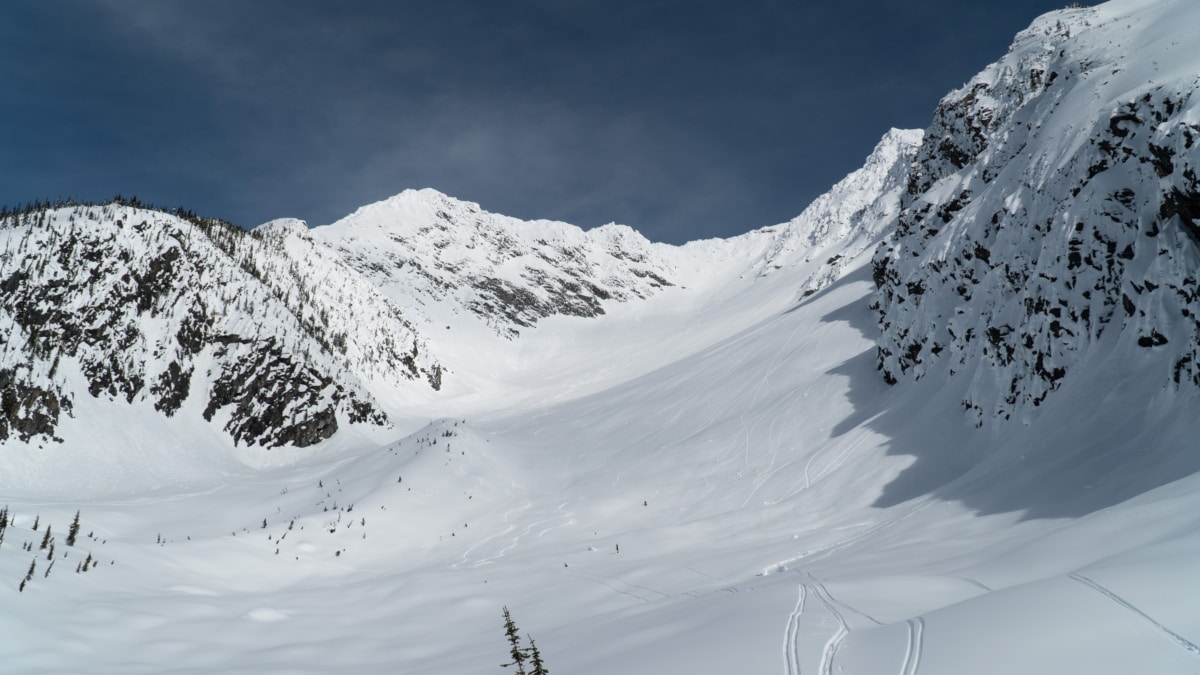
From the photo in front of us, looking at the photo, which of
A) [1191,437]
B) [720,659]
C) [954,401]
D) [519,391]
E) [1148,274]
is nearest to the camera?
[720,659]

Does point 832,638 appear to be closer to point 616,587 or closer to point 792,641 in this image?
point 792,641

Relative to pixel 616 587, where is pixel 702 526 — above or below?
above

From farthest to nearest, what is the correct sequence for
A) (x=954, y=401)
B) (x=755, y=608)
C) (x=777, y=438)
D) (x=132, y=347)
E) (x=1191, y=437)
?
(x=132, y=347) → (x=777, y=438) → (x=954, y=401) → (x=1191, y=437) → (x=755, y=608)

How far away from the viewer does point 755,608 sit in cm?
760

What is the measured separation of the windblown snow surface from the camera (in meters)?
6.30

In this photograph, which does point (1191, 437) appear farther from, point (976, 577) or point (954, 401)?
point (954, 401)

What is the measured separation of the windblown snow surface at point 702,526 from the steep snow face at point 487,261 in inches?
2035

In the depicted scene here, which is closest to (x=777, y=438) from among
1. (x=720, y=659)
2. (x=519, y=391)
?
(x=720, y=659)

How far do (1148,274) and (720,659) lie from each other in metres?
13.4

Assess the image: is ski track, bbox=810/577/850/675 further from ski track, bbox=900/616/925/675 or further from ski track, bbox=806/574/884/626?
ski track, bbox=900/616/925/675

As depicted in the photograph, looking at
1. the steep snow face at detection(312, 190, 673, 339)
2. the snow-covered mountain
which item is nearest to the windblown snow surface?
the snow-covered mountain

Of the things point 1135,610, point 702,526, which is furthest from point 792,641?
point 702,526

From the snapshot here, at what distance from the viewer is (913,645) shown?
557 centimetres

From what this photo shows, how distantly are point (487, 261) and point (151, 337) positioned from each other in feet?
280
